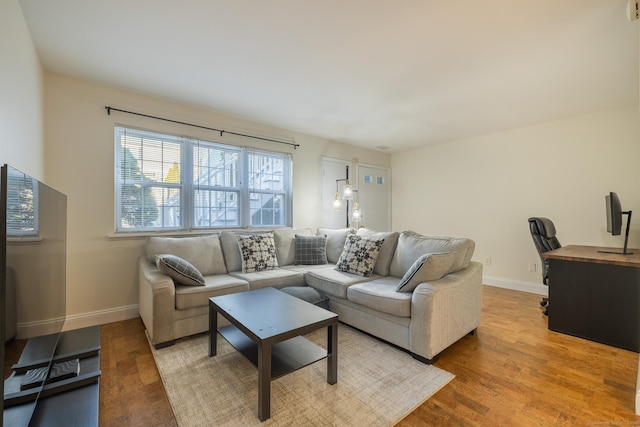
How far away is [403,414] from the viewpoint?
5.29ft

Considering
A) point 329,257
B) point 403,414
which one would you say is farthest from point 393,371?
point 329,257

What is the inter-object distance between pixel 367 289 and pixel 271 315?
100 cm

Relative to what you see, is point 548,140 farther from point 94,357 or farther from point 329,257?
point 94,357

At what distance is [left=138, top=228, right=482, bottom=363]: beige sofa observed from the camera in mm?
Answer: 2209

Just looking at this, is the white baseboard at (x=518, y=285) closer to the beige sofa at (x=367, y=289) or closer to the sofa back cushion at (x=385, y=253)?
→ the beige sofa at (x=367, y=289)

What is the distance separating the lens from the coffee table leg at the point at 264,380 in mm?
1539

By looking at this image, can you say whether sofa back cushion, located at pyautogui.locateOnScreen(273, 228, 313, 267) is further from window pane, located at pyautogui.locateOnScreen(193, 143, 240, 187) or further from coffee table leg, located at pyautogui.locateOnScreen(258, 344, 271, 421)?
coffee table leg, located at pyautogui.locateOnScreen(258, 344, 271, 421)

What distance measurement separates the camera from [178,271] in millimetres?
2477

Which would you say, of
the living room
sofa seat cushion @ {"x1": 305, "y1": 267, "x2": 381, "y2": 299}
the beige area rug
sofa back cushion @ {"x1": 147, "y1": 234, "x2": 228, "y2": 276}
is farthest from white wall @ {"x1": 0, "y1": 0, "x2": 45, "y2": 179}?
sofa seat cushion @ {"x1": 305, "y1": 267, "x2": 381, "y2": 299}

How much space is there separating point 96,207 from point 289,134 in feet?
8.68

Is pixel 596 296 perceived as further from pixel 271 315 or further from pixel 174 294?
pixel 174 294

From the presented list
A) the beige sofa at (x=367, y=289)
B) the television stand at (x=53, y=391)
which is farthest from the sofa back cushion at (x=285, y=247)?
the television stand at (x=53, y=391)

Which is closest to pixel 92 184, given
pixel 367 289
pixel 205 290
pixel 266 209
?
pixel 205 290

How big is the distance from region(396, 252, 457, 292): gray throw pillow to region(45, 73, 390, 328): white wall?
2.87 m
